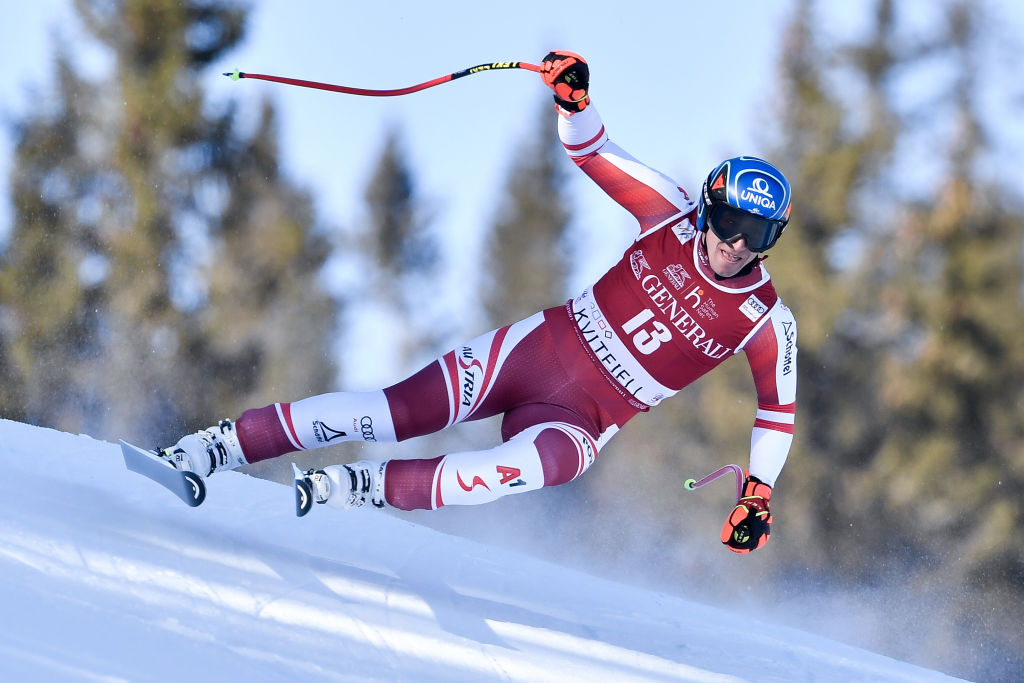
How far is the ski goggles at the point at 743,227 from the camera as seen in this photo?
3.28m

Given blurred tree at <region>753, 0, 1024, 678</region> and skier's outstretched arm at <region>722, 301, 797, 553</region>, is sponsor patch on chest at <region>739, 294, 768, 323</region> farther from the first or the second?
blurred tree at <region>753, 0, 1024, 678</region>

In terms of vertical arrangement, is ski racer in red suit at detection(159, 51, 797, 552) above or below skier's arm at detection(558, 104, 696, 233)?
below

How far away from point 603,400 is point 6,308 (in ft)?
41.3

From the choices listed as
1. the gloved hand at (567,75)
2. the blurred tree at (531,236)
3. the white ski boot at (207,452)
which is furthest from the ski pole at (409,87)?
the blurred tree at (531,236)

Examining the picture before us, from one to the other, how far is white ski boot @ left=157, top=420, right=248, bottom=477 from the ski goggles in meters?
1.79

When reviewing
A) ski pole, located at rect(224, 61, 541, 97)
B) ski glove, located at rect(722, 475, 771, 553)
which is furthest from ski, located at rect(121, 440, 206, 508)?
ski glove, located at rect(722, 475, 771, 553)

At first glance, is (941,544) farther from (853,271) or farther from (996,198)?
(996,198)

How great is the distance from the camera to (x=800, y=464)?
1459 centimetres

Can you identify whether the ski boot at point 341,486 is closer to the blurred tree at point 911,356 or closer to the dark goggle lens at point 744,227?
the dark goggle lens at point 744,227

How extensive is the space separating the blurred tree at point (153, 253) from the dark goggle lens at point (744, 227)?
11.0 m

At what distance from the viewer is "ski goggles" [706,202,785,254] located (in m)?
3.28

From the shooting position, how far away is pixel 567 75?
11.1 feet

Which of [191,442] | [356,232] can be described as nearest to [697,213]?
[191,442]

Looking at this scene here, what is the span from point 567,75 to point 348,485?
1.59 meters
